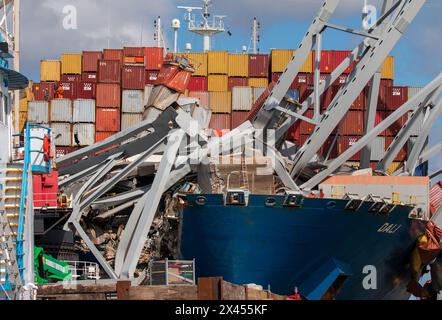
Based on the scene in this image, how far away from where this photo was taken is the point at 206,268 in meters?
34.7

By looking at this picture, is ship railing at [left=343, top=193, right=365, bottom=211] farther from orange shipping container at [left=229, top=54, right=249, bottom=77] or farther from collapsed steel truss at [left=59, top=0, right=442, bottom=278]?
orange shipping container at [left=229, top=54, right=249, bottom=77]

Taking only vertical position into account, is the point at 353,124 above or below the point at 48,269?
above

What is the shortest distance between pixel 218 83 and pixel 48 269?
25563 millimetres

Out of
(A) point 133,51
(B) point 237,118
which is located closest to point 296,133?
(B) point 237,118

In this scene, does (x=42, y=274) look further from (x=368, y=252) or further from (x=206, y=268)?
(x=368, y=252)

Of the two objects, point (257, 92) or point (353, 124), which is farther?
point (257, 92)

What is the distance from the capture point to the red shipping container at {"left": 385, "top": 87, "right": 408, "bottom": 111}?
50031 mm

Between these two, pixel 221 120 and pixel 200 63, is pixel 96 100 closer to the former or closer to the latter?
pixel 221 120

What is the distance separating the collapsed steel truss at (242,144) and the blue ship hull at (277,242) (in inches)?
63.4

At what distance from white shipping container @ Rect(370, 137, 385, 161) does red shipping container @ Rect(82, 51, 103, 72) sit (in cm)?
1609

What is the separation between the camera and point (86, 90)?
5212 centimetres

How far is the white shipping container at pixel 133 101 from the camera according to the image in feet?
164

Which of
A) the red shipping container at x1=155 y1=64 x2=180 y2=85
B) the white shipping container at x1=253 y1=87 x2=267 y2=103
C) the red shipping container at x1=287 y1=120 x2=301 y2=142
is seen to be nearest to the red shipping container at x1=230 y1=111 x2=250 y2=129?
the white shipping container at x1=253 y1=87 x2=267 y2=103

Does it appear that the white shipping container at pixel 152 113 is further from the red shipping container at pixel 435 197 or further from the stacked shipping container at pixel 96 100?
the red shipping container at pixel 435 197
